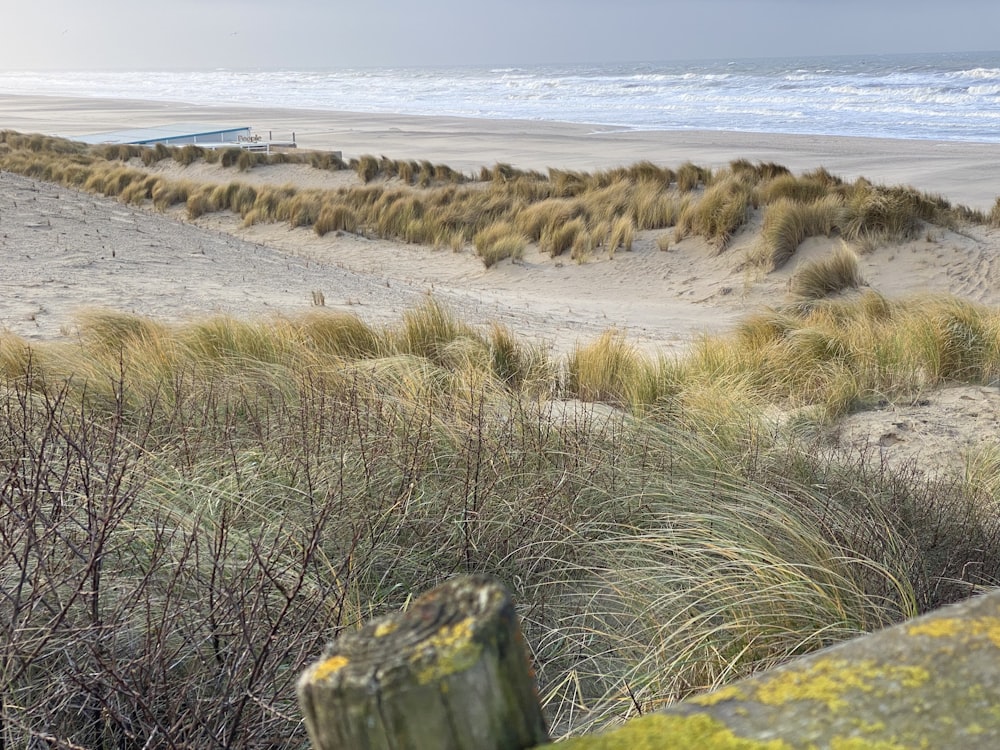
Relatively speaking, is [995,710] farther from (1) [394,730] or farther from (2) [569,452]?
(2) [569,452]

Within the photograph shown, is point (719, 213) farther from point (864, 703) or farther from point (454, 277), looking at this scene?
point (864, 703)

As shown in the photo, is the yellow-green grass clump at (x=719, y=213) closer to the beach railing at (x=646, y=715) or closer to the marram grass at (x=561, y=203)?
the marram grass at (x=561, y=203)

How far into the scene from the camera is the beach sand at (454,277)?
240 inches

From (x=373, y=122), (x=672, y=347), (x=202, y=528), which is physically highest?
(x=373, y=122)

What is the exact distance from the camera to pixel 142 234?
11.2 meters

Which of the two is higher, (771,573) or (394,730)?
(394,730)

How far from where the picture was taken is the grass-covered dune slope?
1.83 meters

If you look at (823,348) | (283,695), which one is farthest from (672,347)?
(283,695)

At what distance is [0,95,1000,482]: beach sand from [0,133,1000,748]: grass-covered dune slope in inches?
31.6

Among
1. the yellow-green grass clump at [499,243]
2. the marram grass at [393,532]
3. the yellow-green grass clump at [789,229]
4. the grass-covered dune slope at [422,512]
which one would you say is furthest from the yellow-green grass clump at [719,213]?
the marram grass at [393,532]

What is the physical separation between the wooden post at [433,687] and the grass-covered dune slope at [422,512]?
0.96m

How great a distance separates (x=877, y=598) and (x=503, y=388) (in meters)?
2.23

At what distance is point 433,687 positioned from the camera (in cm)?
58

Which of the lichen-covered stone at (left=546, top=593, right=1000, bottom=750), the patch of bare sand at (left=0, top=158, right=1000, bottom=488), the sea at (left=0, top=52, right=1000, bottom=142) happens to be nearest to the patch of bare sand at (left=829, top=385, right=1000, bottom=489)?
the patch of bare sand at (left=0, top=158, right=1000, bottom=488)
